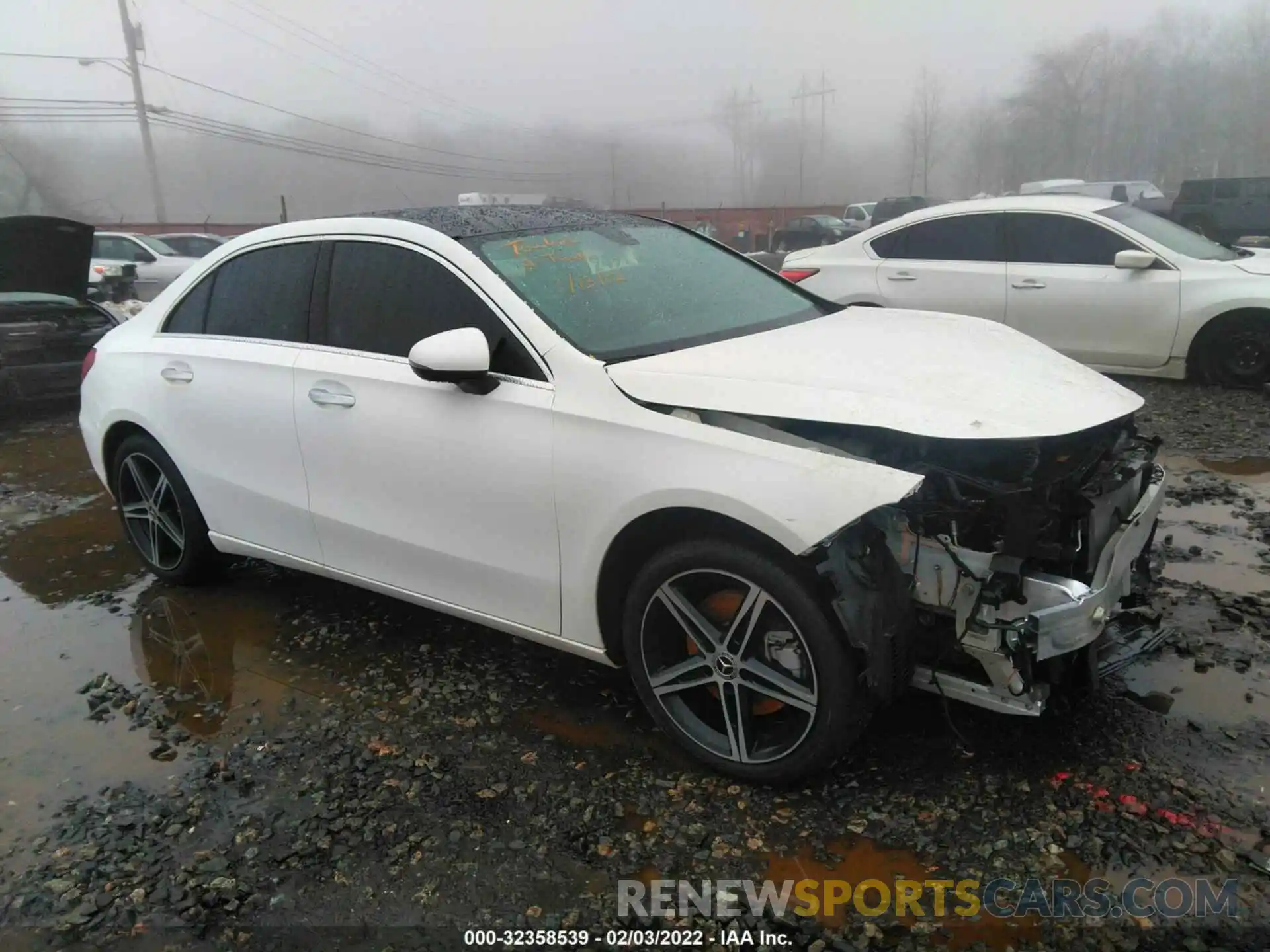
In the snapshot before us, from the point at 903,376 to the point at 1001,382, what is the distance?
30cm

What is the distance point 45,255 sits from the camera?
8.52 meters

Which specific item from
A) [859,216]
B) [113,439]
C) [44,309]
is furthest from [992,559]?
[859,216]

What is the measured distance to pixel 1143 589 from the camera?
3.03 meters

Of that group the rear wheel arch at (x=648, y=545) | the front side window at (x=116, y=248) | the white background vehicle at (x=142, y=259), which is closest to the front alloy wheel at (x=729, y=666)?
the rear wheel arch at (x=648, y=545)

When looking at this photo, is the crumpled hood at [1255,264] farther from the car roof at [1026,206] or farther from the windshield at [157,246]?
the windshield at [157,246]

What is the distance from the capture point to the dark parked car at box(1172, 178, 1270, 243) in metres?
18.2

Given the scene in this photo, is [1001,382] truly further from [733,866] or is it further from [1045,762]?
[733,866]

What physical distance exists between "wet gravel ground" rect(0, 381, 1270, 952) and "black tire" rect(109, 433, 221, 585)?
0.47 meters

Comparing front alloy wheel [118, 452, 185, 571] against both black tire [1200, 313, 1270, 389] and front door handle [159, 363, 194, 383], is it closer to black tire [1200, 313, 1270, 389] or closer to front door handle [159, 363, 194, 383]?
front door handle [159, 363, 194, 383]

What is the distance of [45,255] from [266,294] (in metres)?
6.29

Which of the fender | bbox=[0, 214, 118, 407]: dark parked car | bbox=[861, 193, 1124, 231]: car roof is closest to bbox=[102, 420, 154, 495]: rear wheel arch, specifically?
the fender

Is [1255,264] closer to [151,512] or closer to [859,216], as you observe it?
[151,512]

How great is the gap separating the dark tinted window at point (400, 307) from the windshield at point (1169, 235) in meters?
5.98

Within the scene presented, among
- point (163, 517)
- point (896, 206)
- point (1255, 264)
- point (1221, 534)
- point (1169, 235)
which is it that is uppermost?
point (896, 206)
